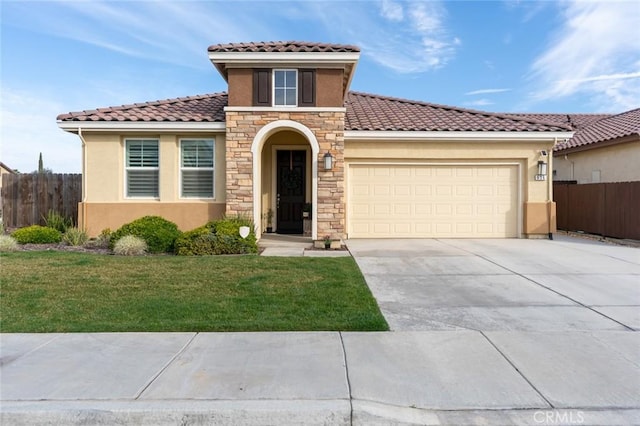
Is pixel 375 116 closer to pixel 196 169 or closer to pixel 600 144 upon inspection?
pixel 196 169

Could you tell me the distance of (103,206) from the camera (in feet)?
43.2

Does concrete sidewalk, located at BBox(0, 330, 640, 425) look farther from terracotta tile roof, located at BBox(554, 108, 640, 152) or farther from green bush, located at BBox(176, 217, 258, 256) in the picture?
terracotta tile roof, located at BBox(554, 108, 640, 152)

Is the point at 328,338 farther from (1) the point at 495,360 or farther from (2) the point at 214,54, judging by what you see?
(2) the point at 214,54

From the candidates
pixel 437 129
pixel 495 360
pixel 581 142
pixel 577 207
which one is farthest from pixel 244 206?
pixel 581 142

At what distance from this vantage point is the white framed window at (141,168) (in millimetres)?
13328

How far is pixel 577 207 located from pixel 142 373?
16913mm

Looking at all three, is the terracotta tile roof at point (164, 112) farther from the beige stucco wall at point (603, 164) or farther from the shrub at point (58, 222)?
the beige stucco wall at point (603, 164)

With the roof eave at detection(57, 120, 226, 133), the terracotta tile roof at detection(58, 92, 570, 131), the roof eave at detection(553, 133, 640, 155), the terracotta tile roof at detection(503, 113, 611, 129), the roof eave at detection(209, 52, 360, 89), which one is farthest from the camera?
the terracotta tile roof at detection(503, 113, 611, 129)

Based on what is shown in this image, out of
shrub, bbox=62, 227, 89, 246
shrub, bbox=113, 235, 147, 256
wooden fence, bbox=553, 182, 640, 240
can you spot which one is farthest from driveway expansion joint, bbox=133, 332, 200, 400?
wooden fence, bbox=553, 182, 640, 240

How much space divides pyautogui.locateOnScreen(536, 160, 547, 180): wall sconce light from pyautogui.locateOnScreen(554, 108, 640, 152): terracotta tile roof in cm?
348

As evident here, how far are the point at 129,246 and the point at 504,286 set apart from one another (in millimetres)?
8607

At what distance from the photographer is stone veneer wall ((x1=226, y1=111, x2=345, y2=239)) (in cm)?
1246

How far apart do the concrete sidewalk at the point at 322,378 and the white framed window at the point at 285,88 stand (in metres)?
8.76

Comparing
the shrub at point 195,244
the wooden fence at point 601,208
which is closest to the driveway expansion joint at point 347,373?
the shrub at point 195,244
